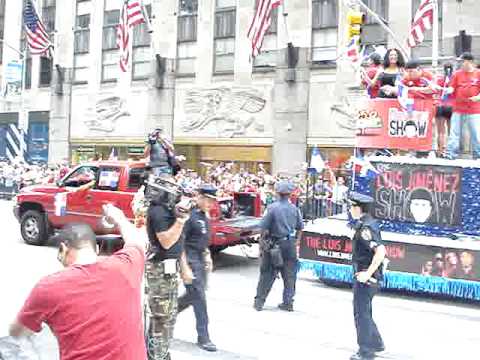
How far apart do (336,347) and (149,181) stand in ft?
9.86

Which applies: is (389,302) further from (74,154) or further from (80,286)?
(74,154)

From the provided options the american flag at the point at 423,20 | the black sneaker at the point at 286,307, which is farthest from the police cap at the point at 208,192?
the american flag at the point at 423,20

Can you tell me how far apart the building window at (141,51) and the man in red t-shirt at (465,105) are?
21203mm

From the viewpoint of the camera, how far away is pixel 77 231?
3.06 metres

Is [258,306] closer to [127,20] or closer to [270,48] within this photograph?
[127,20]

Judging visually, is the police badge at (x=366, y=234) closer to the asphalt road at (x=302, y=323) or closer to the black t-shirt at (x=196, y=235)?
the asphalt road at (x=302, y=323)

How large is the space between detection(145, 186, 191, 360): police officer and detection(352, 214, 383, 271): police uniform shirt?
6.41 feet

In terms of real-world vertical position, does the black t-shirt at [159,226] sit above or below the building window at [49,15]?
below

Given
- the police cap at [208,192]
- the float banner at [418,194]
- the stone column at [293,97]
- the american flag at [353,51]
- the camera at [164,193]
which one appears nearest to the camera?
the camera at [164,193]

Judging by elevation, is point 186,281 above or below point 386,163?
below

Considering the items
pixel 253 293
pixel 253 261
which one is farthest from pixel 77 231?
pixel 253 261

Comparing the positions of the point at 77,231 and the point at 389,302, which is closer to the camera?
the point at 77,231

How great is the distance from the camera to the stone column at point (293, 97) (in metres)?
25.4

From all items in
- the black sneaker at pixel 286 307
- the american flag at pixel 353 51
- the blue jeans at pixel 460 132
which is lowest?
the black sneaker at pixel 286 307
